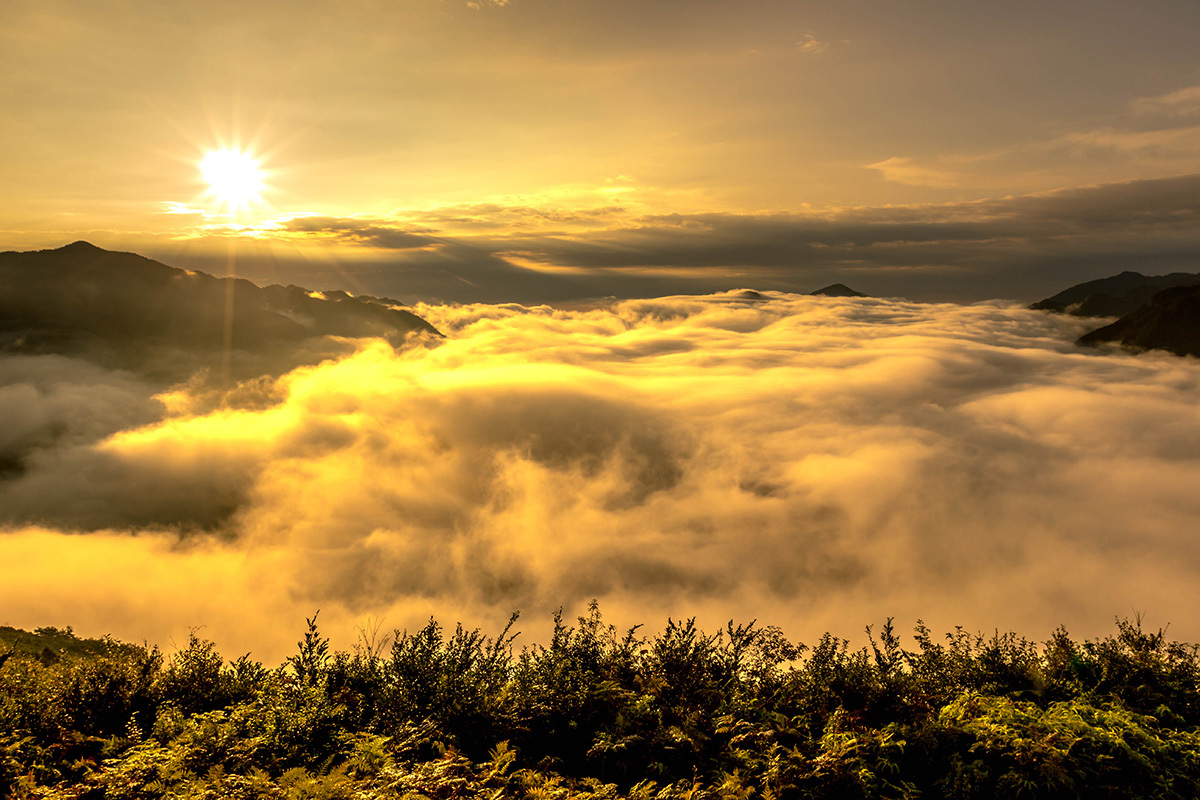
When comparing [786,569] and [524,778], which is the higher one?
[524,778]

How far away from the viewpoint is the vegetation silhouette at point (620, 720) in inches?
309

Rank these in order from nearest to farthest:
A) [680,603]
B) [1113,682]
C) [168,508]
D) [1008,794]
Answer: [1008,794], [1113,682], [680,603], [168,508]

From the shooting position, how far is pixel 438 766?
822cm

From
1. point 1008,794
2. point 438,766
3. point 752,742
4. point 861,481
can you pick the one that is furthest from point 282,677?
point 861,481

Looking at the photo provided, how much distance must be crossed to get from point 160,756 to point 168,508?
17895cm

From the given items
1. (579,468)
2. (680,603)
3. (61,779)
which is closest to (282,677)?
(61,779)

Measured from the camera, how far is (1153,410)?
5999 inches

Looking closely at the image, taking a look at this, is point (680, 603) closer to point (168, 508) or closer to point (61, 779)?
point (61, 779)

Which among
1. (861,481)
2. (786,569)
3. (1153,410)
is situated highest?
(1153,410)

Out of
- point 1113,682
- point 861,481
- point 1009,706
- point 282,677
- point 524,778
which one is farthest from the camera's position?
point 861,481

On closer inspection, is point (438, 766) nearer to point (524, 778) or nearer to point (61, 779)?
point (524, 778)

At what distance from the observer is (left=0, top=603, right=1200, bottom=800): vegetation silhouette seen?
309 inches

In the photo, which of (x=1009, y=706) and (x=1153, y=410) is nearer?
(x=1009, y=706)

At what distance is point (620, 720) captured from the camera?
9734 millimetres
